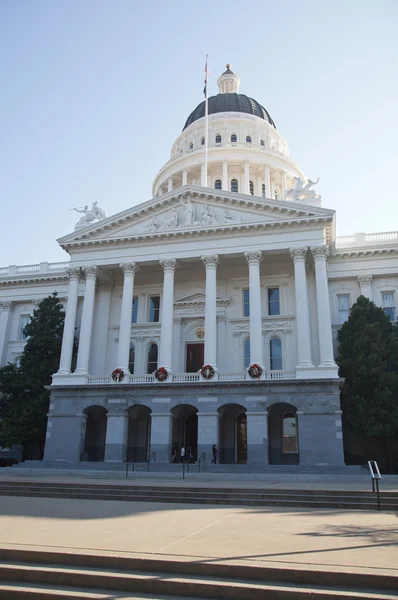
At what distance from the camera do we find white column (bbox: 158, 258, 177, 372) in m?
35.7

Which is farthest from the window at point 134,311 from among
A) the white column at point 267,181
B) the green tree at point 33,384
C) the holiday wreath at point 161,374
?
the white column at point 267,181

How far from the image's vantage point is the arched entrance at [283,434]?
34.8 meters

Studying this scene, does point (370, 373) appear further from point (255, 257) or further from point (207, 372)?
→ point (255, 257)

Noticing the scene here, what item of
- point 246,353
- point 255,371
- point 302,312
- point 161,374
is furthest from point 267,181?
point 161,374

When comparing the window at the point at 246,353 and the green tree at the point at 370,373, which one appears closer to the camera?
the green tree at the point at 370,373

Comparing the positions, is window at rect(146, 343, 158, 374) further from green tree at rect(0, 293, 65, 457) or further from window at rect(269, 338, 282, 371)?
window at rect(269, 338, 282, 371)

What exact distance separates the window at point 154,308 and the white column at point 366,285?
1546cm

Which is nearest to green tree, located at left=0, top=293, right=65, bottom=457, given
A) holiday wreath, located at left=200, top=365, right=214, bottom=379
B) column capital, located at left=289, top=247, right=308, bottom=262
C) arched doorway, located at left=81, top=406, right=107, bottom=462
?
arched doorway, located at left=81, top=406, right=107, bottom=462

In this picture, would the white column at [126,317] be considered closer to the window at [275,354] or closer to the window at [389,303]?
the window at [275,354]

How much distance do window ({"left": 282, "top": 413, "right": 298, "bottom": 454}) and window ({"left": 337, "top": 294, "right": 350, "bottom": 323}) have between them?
27.2 feet

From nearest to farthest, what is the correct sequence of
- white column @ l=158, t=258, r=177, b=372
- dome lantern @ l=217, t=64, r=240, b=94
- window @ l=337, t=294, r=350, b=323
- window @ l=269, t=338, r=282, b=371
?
1. white column @ l=158, t=258, r=177, b=372
2. window @ l=269, t=338, r=282, b=371
3. window @ l=337, t=294, r=350, b=323
4. dome lantern @ l=217, t=64, r=240, b=94

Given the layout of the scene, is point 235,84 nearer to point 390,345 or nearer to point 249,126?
point 249,126

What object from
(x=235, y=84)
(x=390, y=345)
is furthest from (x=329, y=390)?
(x=235, y=84)

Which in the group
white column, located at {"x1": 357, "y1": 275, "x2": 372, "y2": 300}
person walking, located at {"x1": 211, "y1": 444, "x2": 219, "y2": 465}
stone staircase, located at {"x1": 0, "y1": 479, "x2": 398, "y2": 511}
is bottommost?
stone staircase, located at {"x1": 0, "y1": 479, "x2": 398, "y2": 511}
